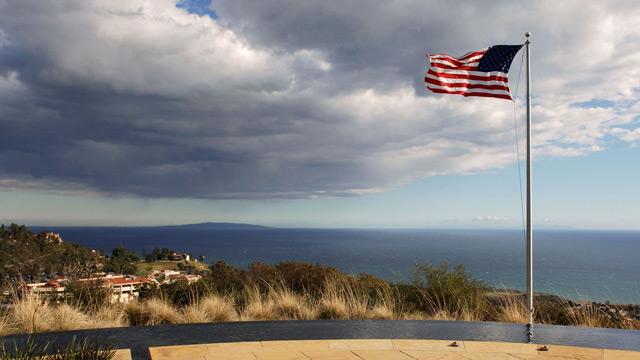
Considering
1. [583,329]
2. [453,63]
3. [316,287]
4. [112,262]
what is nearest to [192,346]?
[583,329]

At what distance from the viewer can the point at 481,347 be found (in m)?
6.30

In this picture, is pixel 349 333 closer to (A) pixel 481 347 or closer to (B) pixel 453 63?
(A) pixel 481 347

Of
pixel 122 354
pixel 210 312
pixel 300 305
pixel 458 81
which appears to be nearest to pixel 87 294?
pixel 210 312

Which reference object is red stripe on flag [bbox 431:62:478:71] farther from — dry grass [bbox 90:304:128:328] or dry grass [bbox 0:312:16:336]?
dry grass [bbox 0:312:16:336]

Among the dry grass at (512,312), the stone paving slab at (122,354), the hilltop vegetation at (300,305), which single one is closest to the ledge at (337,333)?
the stone paving slab at (122,354)

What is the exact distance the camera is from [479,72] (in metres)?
9.29

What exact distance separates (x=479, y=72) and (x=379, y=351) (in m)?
5.64

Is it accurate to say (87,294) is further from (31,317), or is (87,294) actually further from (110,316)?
(31,317)

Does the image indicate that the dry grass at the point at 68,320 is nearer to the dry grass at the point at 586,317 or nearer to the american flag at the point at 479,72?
the american flag at the point at 479,72

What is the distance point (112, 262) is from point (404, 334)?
25.4 meters

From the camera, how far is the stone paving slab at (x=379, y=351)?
5.84 meters

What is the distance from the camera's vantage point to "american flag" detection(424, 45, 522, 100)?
9250mm

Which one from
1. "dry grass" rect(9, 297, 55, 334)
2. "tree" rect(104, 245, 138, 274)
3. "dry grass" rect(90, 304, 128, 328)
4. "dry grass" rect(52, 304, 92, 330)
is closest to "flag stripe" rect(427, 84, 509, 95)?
"dry grass" rect(90, 304, 128, 328)

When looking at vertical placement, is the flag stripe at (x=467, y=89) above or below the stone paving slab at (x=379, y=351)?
above
